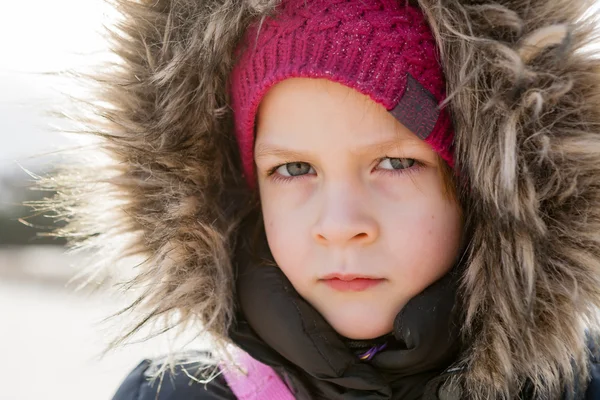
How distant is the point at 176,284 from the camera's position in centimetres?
145

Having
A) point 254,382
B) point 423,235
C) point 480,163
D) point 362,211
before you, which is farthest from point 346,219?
point 254,382

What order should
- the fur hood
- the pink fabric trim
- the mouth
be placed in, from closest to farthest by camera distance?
the fur hood
the mouth
the pink fabric trim

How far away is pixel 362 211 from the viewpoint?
1.27 meters

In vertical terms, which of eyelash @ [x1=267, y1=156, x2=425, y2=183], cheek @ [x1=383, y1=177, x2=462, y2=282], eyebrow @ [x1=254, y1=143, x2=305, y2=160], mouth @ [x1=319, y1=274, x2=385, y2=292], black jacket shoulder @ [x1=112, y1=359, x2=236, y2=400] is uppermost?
eyebrow @ [x1=254, y1=143, x2=305, y2=160]

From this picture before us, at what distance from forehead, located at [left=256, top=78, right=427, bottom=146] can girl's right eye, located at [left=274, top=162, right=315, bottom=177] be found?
8 cm

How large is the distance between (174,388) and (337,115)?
0.70 metres

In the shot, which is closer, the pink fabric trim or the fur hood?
the fur hood

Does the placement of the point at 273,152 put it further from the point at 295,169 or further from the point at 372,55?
the point at 372,55

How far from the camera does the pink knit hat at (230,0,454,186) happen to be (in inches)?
49.4

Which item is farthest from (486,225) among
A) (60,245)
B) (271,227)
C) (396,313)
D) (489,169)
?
(60,245)

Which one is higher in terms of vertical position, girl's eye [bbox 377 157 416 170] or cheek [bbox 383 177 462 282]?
girl's eye [bbox 377 157 416 170]

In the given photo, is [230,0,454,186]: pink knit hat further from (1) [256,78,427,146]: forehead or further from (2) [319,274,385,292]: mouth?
(2) [319,274,385,292]: mouth

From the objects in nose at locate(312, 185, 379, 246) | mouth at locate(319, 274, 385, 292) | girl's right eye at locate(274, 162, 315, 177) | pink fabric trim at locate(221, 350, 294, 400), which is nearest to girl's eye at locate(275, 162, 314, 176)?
girl's right eye at locate(274, 162, 315, 177)

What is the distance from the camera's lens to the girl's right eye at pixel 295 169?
1.38m
